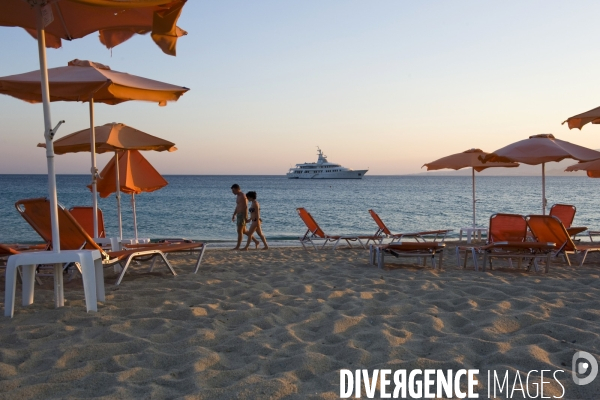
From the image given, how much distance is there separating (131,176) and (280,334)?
222 inches

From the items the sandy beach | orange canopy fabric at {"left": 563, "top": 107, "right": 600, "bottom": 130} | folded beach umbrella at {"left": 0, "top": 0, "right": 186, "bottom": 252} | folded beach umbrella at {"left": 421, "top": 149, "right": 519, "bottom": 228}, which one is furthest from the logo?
folded beach umbrella at {"left": 421, "top": 149, "right": 519, "bottom": 228}

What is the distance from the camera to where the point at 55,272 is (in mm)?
3971

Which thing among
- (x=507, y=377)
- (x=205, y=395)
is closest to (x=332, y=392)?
(x=205, y=395)

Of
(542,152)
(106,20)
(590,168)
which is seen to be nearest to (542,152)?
(542,152)

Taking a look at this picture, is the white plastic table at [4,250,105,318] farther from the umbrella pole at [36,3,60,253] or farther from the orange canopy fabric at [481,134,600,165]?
the orange canopy fabric at [481,134,600,165]

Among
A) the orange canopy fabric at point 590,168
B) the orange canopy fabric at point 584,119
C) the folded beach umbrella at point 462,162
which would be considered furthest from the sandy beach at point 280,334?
the orange canopy fabric at point 590,168

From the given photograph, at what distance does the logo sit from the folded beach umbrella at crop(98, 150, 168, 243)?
643 centimetres

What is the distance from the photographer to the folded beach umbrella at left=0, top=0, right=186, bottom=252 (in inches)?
135

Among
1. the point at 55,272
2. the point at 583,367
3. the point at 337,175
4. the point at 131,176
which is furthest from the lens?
the point at 337,175

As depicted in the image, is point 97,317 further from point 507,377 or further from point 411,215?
point 411,215

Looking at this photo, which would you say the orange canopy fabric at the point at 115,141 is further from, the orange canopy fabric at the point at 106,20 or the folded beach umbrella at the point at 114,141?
the orange canopy fabric at the point at 106,20

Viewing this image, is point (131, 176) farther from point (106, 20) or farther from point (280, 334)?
point (280, 334)

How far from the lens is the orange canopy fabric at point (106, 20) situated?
345cm

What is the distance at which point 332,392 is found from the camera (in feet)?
7.84
